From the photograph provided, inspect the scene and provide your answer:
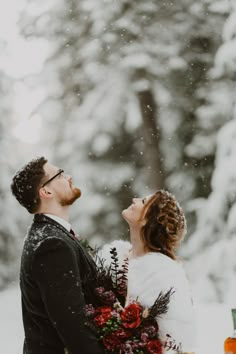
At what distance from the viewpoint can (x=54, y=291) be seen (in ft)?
4.91

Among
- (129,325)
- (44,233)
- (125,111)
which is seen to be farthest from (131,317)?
(125,111)

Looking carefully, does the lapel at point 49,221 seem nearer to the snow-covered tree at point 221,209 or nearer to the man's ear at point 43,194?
the man's ear at point 43,194

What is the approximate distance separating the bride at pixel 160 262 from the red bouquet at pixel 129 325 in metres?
0.03

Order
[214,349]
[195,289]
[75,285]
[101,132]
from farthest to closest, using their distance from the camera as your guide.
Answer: [101,132]
[195,289]
[214,349]
[75,285]

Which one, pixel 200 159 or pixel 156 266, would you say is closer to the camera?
pixel 156 266

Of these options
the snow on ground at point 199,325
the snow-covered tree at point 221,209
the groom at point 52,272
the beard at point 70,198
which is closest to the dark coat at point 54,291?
the groom at point 52,272

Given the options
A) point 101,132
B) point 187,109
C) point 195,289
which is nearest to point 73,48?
point 101,132

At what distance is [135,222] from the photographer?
193 cm

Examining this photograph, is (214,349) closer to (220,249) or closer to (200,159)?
(220,249)

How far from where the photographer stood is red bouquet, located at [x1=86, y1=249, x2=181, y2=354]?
153cm

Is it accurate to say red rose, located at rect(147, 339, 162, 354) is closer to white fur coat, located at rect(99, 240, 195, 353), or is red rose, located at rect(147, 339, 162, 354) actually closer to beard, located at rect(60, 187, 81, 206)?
white fur coat, located at rect(99, 240, 195, 353)

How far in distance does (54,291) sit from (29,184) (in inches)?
14.9

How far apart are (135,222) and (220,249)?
138cm

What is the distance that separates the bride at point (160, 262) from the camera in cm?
163
